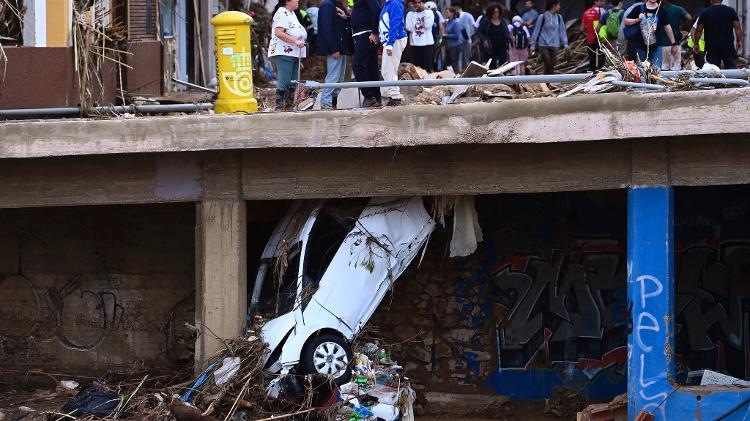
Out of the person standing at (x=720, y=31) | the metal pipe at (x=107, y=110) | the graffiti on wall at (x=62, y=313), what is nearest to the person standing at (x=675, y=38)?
the person standing at (x=720, y=31)

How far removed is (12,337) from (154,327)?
1.85 m

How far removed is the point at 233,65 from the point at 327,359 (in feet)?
10.8

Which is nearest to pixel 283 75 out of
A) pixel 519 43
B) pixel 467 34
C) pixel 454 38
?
pixel 519 43

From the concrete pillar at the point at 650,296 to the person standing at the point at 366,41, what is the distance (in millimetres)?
3355

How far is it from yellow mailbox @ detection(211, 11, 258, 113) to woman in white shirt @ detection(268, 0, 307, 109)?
3.48 feet

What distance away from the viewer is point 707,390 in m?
12.0

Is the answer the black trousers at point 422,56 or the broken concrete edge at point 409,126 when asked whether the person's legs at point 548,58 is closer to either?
the black trousers at point 422,56

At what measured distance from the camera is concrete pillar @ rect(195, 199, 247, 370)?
508 inches

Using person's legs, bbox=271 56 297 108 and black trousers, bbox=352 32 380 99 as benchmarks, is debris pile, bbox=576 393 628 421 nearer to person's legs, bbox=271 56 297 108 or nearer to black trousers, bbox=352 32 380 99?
black trousers, bbox=352 32 380 99

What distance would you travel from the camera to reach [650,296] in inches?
479

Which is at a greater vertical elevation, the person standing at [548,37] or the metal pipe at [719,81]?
the person standing at [548,37]

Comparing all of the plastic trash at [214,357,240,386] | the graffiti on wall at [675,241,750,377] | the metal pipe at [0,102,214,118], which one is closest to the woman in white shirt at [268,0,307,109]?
the metal pipe at [0,102,214,118]

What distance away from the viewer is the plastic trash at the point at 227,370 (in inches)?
484

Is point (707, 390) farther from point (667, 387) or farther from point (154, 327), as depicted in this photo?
point (154, 327)
